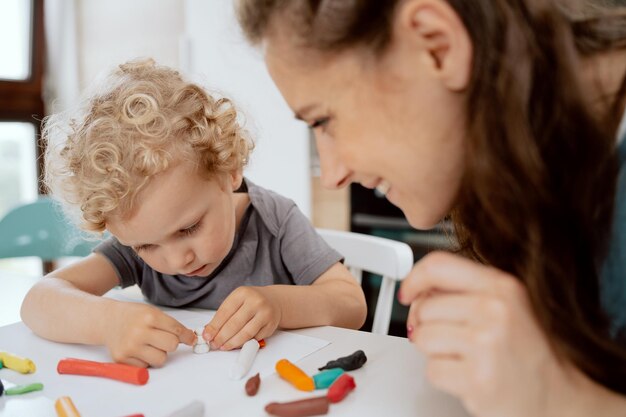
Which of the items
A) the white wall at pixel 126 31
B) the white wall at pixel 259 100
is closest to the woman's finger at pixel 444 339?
the white wall at pixel 259 100

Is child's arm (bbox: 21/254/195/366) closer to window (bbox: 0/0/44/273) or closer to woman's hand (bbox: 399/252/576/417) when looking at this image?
woman's hand (bbox: 399/252/576/417)

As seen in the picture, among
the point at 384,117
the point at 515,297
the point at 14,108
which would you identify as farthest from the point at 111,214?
the point at 14,108

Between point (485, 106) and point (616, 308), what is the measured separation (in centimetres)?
18

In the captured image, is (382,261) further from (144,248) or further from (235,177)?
(144,248)

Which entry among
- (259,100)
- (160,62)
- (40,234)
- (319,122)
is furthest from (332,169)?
(160,62)

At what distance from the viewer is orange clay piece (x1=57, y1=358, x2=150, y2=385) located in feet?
2.03

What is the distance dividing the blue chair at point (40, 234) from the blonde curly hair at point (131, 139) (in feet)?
1.72

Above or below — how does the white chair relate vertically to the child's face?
below

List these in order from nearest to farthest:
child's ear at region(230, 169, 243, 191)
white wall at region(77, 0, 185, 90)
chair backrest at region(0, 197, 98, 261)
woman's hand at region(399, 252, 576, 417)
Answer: woman's hand at region(399, 252, 576, 417) < child's ear at region(230, 169, 243, 191) < chair backrest at region(0, 197, 98, 261) < white wall at region(77, 0, 185, 90)

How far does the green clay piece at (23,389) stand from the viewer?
1.95 ft

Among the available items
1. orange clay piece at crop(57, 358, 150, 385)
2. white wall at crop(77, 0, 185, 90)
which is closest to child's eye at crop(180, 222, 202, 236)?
orange clay piece at crop(57, 358, 150, 385)

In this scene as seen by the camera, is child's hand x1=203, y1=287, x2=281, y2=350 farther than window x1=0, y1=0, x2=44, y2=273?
No

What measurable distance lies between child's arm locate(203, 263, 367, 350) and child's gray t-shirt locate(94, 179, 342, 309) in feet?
0.17

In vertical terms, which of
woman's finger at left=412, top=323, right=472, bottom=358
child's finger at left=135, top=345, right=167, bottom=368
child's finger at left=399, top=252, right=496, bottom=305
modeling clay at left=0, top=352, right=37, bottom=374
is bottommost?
modeling clay at left=0, top=352, right=37, bottom=374
